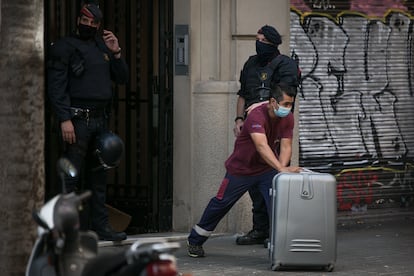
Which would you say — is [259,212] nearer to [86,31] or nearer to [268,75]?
[268,75]

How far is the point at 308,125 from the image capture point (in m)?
12.7

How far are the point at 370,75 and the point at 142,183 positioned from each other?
2.88m

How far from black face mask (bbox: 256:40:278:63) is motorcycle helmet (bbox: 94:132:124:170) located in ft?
5.18

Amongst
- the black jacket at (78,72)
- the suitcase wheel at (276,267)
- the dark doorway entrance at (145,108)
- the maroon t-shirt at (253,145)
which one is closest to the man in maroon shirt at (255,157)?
the maroon t-shirt at (253,145)

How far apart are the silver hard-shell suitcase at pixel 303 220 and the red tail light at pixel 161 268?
4040 millimetres

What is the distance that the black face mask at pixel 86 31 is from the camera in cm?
1023

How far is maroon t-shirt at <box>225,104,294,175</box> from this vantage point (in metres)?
9.94

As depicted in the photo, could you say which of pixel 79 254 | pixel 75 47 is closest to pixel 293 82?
pixel 75 47

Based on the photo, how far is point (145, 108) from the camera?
11828 mm

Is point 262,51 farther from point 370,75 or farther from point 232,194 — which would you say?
→ point 370,75

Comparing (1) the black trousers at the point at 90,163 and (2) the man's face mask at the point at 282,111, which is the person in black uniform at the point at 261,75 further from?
(1) the black trousers at the point at 90,163

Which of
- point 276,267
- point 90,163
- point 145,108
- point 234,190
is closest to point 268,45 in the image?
point 234,190

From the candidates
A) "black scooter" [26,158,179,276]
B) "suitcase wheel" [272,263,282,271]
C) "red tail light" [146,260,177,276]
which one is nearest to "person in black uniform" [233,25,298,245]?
"suitcase wheel" [272,263,282,271]

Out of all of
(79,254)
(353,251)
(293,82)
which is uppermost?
(293,82)
